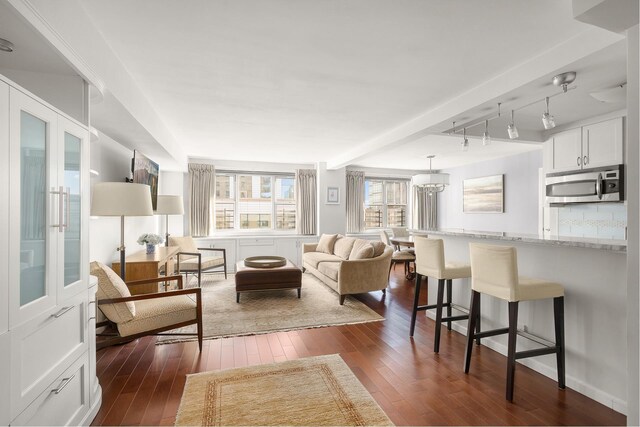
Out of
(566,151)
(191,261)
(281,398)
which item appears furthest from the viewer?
(191,261)

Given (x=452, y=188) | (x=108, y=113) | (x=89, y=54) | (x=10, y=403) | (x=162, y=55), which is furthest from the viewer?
(x=452, y=188)

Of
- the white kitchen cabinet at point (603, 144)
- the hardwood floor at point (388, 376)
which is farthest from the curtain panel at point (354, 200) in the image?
the white kitchen cabinet at point (603, 144)

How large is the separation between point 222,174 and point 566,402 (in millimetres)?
6714

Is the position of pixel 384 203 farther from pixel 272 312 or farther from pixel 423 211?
pixel 272 312

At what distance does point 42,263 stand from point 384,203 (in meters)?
7.53

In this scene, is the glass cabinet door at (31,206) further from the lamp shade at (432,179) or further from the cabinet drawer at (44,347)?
the lamp shade at (432,179)

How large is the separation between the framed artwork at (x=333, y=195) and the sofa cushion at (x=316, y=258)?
1.65 m

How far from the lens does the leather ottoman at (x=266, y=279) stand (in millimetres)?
4340

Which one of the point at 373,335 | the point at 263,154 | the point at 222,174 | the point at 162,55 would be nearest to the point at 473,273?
the point at 373,335

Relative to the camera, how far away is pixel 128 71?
263 centimetres

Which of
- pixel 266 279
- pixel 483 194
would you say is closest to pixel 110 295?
pixel 266 279

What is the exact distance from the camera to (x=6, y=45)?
5.27 feet

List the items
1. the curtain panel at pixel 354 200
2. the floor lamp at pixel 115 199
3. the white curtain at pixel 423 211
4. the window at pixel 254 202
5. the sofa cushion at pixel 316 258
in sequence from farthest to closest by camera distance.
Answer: the white curtain at pixel 423 211, the curtain panel at pixel 354 200, the window at pixel 254 202, the sofa cushion at pixel 316 258, the floor lamp at pixel 115 199

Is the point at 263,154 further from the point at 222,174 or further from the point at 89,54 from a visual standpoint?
the point at 89,54
